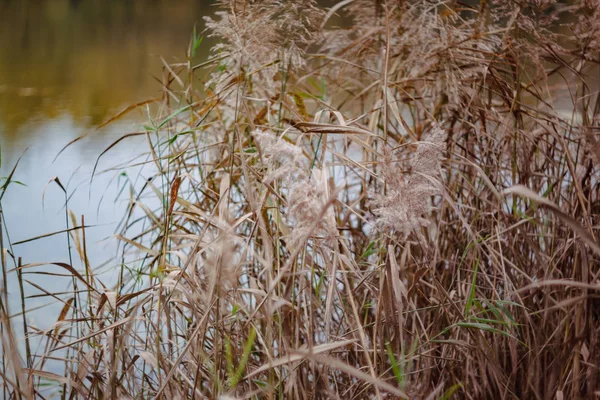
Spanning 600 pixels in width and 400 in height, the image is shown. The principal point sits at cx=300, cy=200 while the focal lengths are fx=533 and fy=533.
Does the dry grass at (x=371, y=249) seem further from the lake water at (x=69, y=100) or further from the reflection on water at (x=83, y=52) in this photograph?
the reflection on water at (x=83, y=52)

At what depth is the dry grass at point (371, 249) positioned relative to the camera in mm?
656

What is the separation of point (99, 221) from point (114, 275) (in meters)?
0.15

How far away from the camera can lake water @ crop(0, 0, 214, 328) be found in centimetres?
130

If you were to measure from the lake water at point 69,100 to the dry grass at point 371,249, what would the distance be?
0.16m

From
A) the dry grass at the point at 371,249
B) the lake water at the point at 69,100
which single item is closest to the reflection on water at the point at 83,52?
the lake water at the point at 69,100

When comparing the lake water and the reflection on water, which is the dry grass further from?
the reflection on water

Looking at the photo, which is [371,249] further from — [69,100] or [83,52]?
[83,52]

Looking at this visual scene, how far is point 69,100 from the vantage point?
1.71 metres

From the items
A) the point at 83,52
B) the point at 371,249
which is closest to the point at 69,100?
the point at 83,52

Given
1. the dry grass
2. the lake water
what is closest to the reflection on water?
the lake water

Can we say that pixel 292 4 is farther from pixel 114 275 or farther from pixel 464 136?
pixel 114 275

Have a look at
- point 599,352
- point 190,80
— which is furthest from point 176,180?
point 599,352

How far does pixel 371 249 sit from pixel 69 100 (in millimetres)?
1244

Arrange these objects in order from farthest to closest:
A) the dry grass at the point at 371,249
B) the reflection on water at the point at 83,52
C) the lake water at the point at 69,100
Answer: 1. the reflection on water at the point at 83,52
2. the lake water at the point at 69,100
3. the dry grass at the point at 371,249
